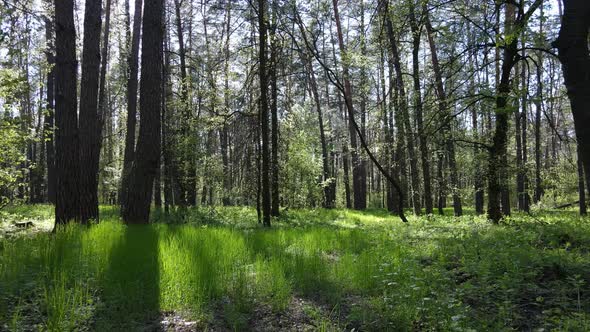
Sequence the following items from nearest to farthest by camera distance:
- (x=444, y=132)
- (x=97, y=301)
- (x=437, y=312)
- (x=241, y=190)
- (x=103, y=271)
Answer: (x=437, y=312) < (x=97, y=301) < (x=103, y=271) < (x=444, y=132) < (x=241, y=190)

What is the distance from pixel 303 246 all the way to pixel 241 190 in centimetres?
683

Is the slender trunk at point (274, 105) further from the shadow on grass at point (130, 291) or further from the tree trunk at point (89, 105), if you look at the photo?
the shadow on grass at point (130, 291)

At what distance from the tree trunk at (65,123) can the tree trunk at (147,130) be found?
1.16 metres

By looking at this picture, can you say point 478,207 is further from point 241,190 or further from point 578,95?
point 578,95

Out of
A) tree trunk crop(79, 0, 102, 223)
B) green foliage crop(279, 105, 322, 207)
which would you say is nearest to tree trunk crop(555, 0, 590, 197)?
tree trunk crop(79, 0, 102, 223)

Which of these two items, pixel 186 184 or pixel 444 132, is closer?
pixel 444 132

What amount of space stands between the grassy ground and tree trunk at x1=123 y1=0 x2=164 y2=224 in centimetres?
303

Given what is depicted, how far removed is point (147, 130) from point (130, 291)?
222 inches

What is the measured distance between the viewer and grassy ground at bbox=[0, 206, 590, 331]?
2.96 meters

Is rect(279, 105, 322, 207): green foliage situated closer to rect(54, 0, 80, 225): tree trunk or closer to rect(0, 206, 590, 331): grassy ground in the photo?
rect(54, 0, 80, 225): tree trunk

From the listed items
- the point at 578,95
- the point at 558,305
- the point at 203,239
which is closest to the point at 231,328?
the point at 203,239

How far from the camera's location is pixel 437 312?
3059 millimetres

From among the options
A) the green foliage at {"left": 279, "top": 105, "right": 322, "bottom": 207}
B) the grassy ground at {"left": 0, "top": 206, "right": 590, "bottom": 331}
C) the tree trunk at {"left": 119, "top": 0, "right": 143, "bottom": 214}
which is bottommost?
the grassy ground at {"left": 0, "top": 206, "right": 590, "bottom": 331}

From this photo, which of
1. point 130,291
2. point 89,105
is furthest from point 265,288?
point 89,105
